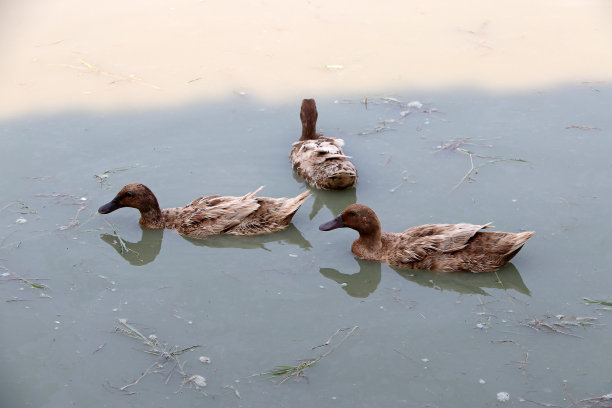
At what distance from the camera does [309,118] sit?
972cm

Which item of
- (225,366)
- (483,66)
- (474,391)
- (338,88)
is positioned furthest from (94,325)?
(483,66)

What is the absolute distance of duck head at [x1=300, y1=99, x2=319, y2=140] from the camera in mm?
9727

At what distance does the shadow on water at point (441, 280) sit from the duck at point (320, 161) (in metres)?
1.52

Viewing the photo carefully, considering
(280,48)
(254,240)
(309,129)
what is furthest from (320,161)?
(280,48)

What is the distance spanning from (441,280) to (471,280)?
0.29 meters

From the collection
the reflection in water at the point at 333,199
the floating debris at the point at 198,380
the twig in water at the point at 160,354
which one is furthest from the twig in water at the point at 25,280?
the reflection in water at the point at 333,199

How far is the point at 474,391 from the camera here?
6.04 meters

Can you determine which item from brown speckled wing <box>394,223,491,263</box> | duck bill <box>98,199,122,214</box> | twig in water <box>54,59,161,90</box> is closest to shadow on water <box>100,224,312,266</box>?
duck bill <box>98,199,122,214</box>

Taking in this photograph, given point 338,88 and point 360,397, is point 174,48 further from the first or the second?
point 360,397

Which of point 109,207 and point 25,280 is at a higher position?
point 109,207

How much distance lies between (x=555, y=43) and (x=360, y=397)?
8.38m

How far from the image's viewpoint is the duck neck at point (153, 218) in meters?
8.34

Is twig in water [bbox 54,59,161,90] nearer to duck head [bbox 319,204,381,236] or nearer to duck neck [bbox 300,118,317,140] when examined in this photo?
duck neck [bbox 300,118,317,140]

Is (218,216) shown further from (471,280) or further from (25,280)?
(471,280)
